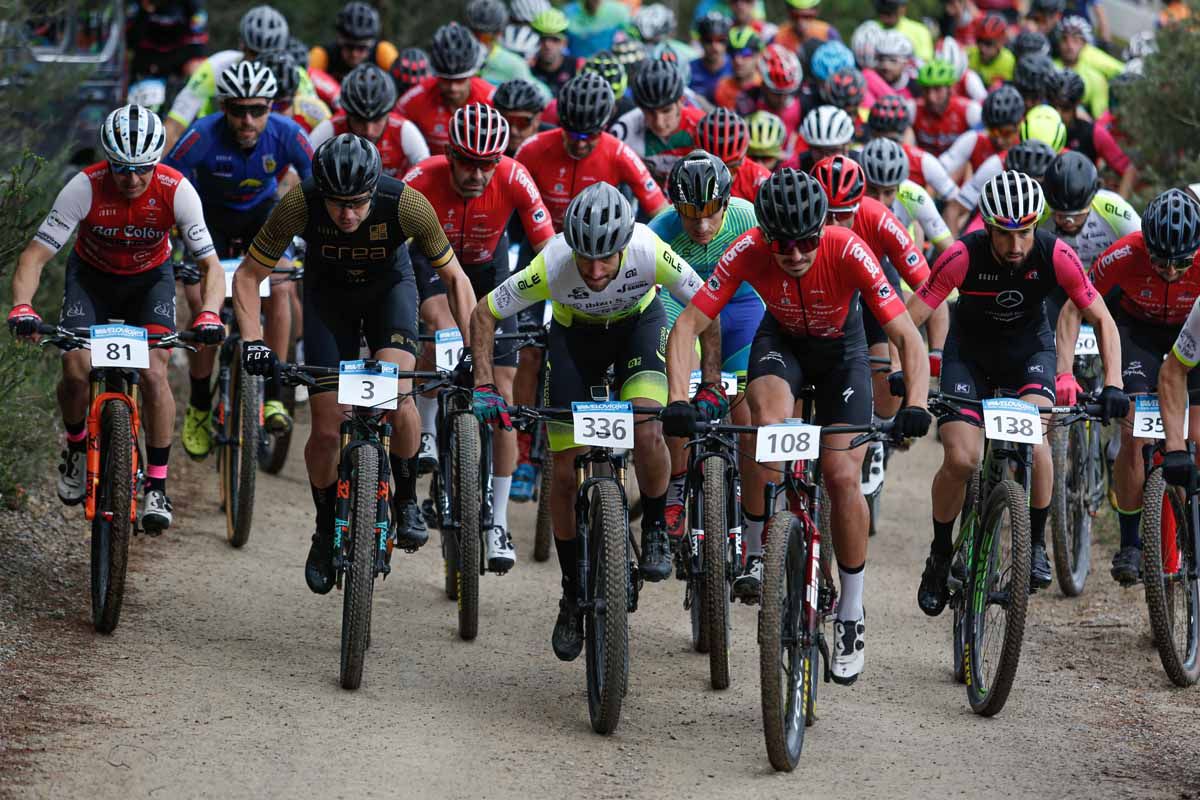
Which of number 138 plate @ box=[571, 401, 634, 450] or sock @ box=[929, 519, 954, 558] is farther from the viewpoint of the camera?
sock @ box=[929, 519, 954, 558]

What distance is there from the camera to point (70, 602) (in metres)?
8.67

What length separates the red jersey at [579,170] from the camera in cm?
1053

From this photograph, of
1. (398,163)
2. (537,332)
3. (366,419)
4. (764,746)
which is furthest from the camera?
(398,163)

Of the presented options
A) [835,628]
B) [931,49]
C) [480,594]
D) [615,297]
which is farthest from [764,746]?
[931,49]

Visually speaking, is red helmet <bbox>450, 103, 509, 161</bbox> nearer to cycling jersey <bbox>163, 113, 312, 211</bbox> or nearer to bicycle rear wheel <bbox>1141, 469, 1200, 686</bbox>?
cycling jersey <bbox>163, 113, 312, 211</bbox>

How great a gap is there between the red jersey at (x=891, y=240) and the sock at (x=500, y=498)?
229cm

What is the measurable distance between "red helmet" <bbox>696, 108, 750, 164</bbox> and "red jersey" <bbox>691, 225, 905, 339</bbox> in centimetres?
246

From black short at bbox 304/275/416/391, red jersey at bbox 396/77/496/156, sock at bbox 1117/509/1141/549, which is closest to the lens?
black short at bbox 304/275/416/391

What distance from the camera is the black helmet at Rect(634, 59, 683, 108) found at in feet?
37.3

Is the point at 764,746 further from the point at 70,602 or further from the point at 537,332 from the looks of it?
the point at 70,602

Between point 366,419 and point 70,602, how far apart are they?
2040 millimetres

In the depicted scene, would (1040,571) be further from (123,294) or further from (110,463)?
(123,294)

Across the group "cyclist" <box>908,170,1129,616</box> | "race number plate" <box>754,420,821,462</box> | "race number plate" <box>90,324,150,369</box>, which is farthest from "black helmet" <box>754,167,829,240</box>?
"race number plate" <box>90,324,150,369</box>

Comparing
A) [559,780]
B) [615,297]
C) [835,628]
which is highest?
[615,297]
